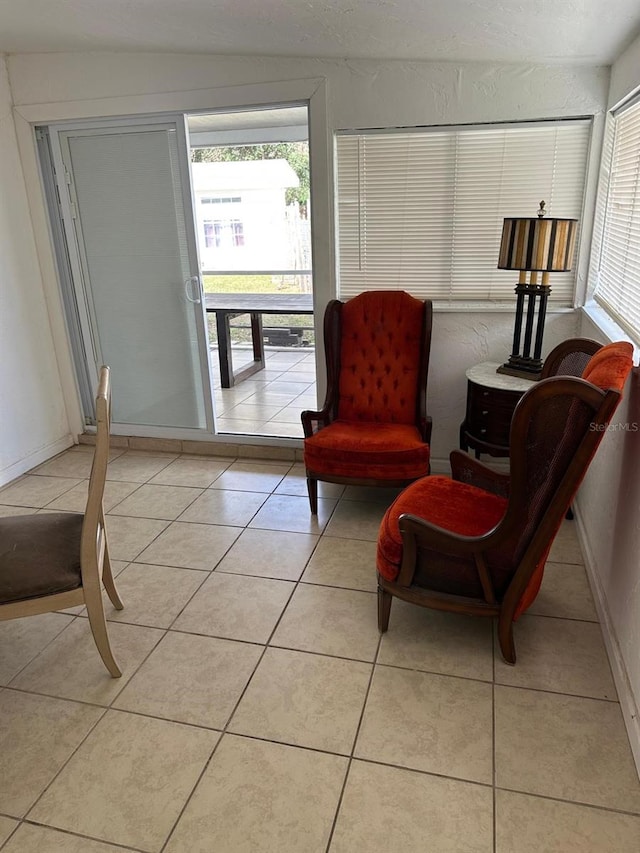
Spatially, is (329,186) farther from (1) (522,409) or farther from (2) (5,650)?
(2) (5,650)

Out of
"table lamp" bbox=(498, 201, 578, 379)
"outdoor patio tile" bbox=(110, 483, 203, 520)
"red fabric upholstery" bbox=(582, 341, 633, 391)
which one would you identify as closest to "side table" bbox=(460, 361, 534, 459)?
"table lamp" bbox=(498, 201, 578, 379)

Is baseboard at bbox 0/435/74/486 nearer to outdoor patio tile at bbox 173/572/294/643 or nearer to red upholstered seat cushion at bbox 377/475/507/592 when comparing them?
outdoor patio tile at bbox 173/572/294/643

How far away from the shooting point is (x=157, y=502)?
3.35m

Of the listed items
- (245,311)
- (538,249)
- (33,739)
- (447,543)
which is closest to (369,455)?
(447,543)

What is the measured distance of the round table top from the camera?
2.83 meters

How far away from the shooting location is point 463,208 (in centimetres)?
323

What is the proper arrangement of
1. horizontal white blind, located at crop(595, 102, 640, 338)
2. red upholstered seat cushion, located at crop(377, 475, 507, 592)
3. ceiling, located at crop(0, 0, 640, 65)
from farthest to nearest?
horizontal white blind, located at crop(595, 102, 640, 338), ceiling, located at crop(0, 0, 640, 65), red upholstered seat cushion, located at crop(377, 475, 507, 592)

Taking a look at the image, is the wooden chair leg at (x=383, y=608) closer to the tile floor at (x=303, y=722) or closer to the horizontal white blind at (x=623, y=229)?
the tile floor at (x=303, y=722)

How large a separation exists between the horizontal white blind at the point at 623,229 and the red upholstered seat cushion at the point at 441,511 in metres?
0.86

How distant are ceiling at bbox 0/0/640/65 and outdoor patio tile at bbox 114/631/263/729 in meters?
2.48

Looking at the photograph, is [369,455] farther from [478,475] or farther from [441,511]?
[441,511]

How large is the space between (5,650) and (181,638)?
0.66m

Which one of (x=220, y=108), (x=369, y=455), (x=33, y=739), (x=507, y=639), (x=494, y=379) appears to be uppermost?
(x=220, y=108)

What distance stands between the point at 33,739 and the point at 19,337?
2659 mm
